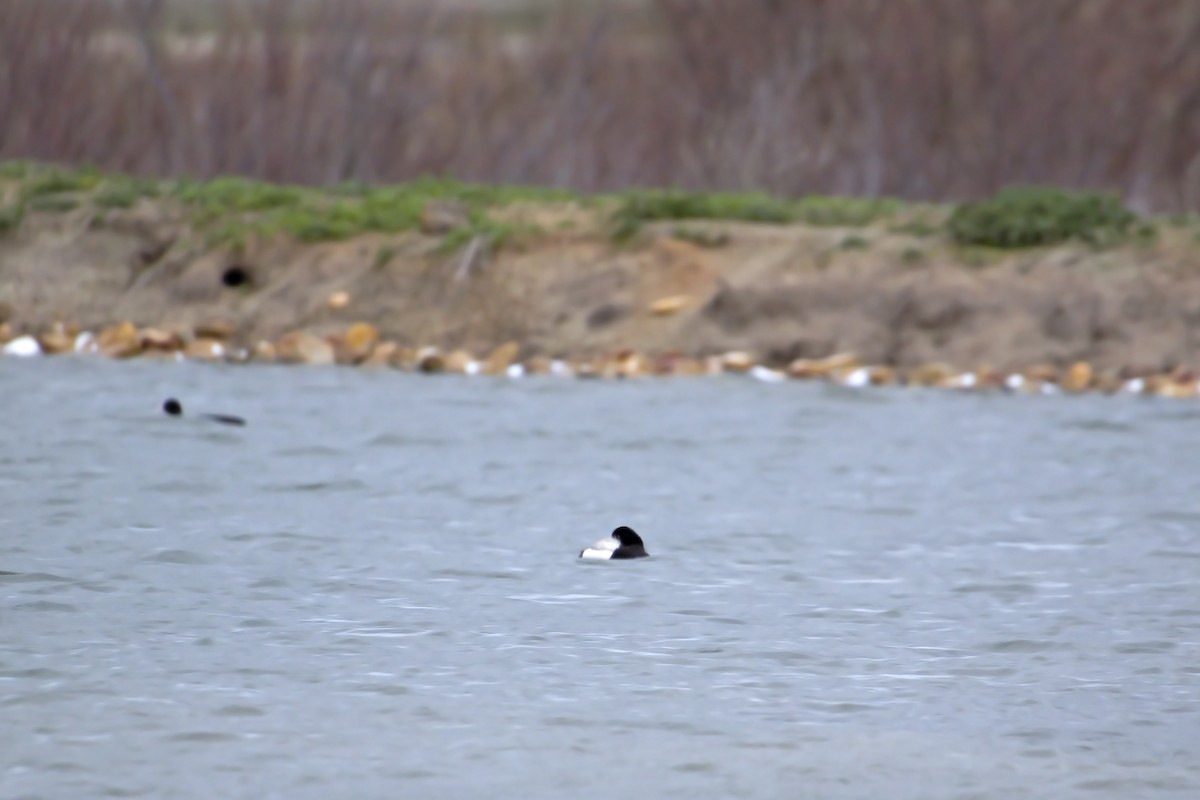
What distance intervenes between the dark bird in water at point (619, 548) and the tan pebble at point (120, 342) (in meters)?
11.2

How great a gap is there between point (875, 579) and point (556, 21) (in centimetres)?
2026

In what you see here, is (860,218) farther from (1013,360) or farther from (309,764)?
(309,764)

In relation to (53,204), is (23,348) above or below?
below

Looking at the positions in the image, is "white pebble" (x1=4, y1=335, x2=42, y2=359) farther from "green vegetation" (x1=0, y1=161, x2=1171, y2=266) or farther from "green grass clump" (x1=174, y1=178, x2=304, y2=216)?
"green grass clump" (x1=174, y1=178, x2=304, y2=216)

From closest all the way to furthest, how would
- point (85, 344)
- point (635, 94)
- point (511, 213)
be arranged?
point (85, 344) < point (511, 213) < point (635, 94)

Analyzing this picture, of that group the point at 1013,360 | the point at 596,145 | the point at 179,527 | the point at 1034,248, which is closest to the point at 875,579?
the point at 179,527

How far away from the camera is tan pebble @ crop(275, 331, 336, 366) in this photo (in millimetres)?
20266

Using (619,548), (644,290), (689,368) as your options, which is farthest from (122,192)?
(619,548)

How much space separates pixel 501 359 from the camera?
786 inches

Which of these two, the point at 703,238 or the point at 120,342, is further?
the point at 703,238

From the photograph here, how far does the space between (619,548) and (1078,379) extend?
9.65 m

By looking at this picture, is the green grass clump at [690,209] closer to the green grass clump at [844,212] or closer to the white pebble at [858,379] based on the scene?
the green grass clump at [844,212]

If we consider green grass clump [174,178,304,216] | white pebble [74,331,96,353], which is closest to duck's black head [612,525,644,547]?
white pebble [74,331,96,353]

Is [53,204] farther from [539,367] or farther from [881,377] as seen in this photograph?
[881,377]
